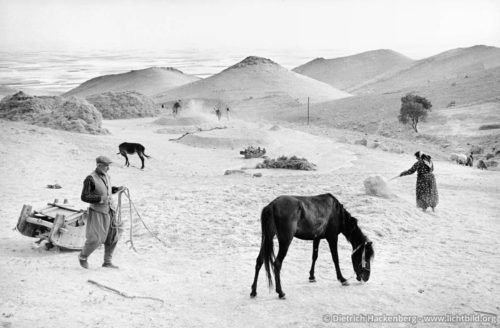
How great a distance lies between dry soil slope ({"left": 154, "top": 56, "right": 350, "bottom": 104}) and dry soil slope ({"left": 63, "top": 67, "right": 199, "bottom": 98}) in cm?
1372

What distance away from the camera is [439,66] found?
132 m

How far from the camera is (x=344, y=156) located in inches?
1014

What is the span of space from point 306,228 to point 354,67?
561 feet

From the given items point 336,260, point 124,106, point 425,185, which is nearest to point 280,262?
point 336,260

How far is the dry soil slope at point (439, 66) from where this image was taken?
122 metres

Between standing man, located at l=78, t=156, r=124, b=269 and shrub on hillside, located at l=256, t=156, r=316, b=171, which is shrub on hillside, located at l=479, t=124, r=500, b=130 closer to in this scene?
shrub on hillside, located at l=256, t=156, r=316, b=171

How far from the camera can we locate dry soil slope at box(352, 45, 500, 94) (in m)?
122

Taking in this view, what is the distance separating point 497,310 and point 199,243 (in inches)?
207

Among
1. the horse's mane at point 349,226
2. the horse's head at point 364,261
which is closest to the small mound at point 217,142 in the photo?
the horse's mane at point 349,226

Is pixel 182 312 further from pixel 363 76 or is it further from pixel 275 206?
pixel 363 76

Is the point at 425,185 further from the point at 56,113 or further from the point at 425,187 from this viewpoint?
the point at 56,113

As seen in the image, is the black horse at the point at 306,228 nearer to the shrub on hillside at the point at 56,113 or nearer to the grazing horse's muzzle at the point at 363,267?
the grazing horse's muzzle at the point at 363,267

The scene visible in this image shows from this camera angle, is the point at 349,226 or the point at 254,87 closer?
the point at 349,226

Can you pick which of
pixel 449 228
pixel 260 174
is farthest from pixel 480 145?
pixel 449 228
